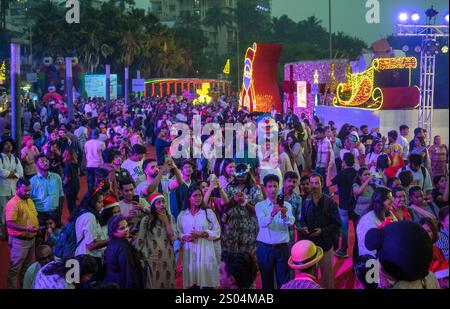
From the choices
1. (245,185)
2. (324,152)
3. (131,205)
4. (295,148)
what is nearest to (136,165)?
(245,185)

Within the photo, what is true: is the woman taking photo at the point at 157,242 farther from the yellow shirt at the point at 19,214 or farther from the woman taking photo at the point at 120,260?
the yellow shirt at the point at 19,214

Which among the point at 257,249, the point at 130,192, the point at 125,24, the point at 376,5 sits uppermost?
the point at 125,24

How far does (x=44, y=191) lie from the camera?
29.1 feet

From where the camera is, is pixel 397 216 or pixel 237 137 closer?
pixel 397 216

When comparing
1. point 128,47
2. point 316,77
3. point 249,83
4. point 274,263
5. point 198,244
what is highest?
point 128,47

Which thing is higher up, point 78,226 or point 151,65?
point 151,65

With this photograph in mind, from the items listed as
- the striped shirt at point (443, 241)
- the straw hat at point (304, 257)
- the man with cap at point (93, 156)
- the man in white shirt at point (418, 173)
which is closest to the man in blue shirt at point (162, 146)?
the man with cap at point (93, 156)

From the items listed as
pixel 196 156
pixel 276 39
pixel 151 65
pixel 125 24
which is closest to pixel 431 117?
pixel 196 156

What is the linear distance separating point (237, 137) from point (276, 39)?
84183 mm

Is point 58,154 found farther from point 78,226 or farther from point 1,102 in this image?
point 1,102

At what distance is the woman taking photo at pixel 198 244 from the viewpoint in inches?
265

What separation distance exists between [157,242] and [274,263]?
1206 mm

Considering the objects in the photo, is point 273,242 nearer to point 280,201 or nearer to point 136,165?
point 280,201
